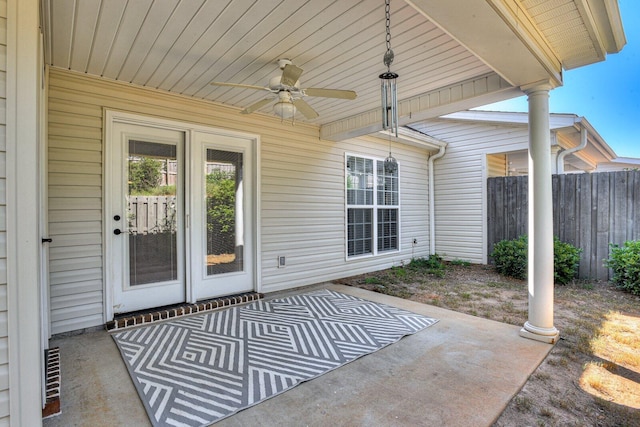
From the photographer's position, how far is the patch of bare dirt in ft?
6.31

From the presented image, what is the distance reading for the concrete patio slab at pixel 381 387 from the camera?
72.8 inches

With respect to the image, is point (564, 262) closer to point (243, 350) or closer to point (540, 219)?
point (540, 219)

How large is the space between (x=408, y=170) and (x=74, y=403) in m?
6.36

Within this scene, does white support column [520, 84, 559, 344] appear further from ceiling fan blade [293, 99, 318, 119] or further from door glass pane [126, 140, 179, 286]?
door glass pane [126, 140, 179, 286]

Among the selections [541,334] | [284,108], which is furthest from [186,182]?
[541,334]

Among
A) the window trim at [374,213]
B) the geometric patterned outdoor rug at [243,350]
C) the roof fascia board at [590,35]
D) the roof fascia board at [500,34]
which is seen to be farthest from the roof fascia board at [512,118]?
the geometric patterned outdoor rug at [243,350]

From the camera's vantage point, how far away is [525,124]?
584cm

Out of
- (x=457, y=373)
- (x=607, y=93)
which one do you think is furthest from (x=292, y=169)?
(x=607, y=93)

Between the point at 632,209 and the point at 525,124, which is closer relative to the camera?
the point at 632,209

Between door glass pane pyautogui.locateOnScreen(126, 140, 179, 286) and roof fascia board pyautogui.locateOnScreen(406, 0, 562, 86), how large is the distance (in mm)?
3079

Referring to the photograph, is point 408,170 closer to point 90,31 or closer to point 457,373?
point 457,373

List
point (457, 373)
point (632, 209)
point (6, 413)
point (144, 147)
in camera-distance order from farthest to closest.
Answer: point (632, 209), point (144, 147), point (457, 373), point (6, 413)

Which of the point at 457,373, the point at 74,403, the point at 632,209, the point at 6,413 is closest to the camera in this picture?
the point at 6,413

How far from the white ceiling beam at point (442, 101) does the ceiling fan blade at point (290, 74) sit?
193 centimetres
